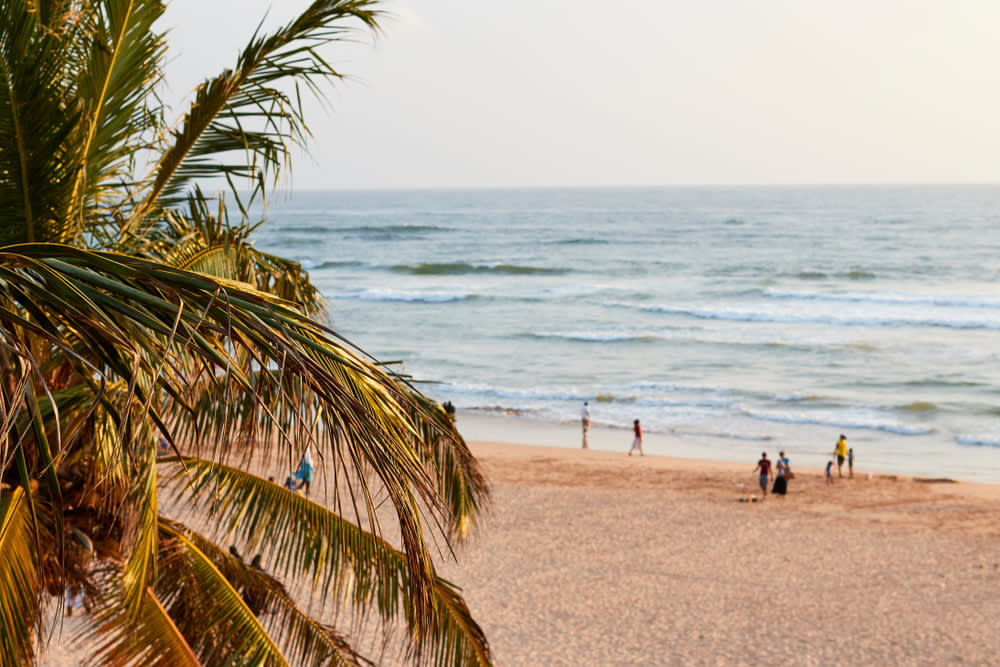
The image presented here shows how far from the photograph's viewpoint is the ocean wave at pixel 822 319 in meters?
37.8

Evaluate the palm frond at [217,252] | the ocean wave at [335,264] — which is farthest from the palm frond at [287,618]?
the ocean wave at [335,264]

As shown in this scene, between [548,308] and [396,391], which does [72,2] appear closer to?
[396,391]

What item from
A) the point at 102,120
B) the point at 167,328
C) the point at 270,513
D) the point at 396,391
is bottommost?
the point at 270,513

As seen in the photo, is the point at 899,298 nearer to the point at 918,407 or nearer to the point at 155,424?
the point at 918,407

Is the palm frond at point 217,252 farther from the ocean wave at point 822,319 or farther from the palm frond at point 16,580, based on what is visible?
the ocean wave at point 822,319

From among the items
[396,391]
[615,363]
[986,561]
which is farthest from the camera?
[615,363]

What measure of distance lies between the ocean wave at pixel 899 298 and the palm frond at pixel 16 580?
45951 mm

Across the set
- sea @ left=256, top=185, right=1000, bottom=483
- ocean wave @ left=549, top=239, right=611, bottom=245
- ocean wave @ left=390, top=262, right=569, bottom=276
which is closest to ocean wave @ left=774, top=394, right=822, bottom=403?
sea @ left=256, top=185, right=1000, bottom=483

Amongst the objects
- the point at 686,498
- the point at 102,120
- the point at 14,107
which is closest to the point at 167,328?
the point at 14,107

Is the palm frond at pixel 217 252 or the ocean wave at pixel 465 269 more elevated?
the palm frond at pixel 217 252

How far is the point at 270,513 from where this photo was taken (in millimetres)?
4988

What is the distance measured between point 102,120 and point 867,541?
1422 cm

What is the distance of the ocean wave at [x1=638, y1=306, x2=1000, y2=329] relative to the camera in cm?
3781

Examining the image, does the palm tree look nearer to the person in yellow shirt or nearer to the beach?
→ the beach
